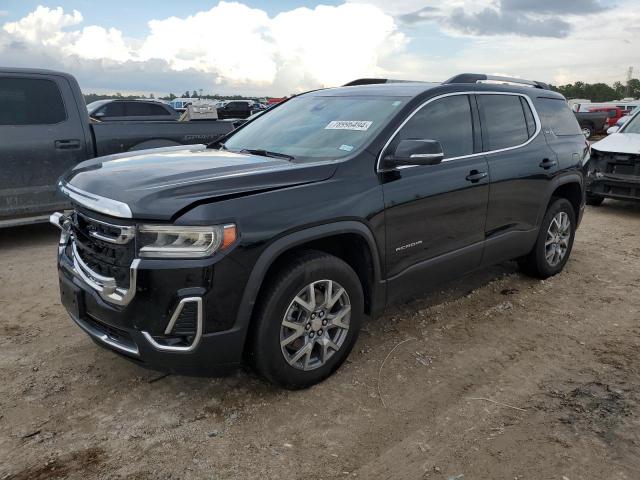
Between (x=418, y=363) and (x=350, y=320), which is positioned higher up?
(x=350, y=320)

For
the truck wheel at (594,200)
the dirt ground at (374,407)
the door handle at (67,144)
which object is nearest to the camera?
the dirt ground at (374,407)

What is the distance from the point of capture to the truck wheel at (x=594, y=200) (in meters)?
9.05

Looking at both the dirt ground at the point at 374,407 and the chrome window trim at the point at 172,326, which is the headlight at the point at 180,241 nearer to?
the chrome window trim at the point at 172,326

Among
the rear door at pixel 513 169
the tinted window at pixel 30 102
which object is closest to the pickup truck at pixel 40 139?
the tinted window at pixel 30 102

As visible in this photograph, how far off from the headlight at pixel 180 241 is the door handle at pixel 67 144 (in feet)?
13.7

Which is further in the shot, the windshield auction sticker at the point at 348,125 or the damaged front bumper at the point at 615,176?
the damaged front bumper at the point at 615,176

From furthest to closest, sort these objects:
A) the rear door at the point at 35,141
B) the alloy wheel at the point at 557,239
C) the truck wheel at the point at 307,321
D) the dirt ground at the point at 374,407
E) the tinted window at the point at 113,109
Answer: the tinted window at the point at 113,109 → the rear door at the point at 35,141 → the alloy wheel at the point at 557,239 → the truck wheel at the point at 307,321 → the dirt ground at the point at 374,407

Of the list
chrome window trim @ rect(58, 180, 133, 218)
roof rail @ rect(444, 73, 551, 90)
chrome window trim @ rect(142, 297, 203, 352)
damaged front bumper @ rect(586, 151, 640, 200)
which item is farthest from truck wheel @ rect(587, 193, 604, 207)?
chrome window trim @ rect(58, 180, 133, 218)

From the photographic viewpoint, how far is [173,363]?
2.77 metres

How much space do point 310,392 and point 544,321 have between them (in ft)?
7.19

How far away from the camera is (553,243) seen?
5.22 meters

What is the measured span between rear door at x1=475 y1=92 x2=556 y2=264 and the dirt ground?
0.64 metres

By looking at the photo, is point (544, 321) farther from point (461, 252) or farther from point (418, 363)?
point (418, 363)

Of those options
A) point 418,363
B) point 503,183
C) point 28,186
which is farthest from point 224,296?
point 28,186
